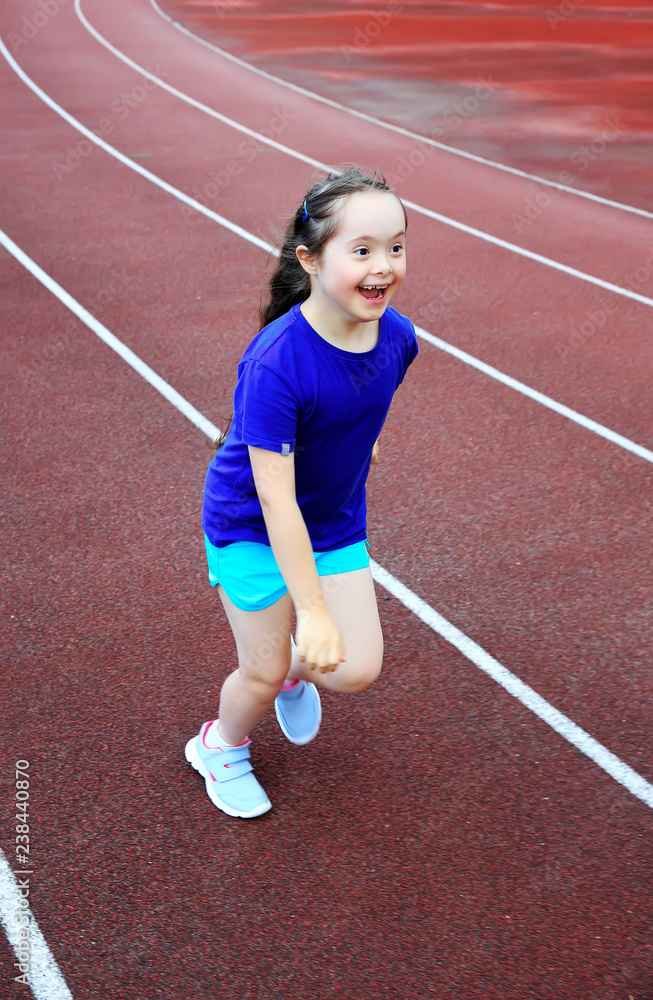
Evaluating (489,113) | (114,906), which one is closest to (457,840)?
(114,906)

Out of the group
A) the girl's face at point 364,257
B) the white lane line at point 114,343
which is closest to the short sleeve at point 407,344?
the girl's face at point 364,257

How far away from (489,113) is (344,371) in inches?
517

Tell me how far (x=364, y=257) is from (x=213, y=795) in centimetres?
184

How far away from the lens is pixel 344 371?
251cm

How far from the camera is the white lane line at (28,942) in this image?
104 inches

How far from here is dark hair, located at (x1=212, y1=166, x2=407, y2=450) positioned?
7.95 feet

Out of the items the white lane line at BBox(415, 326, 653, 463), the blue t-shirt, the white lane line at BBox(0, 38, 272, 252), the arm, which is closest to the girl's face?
the blue t-shirt

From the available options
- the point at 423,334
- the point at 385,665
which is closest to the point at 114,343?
the point at 423,334

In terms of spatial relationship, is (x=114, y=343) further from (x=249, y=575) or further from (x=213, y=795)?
(x=249, y=575)

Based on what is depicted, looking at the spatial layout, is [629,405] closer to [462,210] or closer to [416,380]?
[416,380]

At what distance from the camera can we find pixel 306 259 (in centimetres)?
250

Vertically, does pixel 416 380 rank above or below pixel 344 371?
below

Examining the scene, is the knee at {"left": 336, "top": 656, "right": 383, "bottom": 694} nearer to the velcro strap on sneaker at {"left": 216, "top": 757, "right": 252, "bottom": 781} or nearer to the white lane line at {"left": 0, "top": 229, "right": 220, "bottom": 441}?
the velcro strap on sneaker at {"left": 216, "top": 757, "right": 252, "bottom": 781}

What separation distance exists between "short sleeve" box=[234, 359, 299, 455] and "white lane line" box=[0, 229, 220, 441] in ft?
10.4
